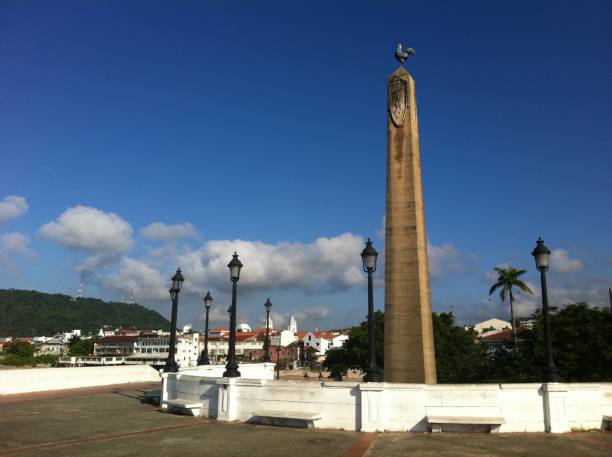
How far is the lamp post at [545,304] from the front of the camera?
11688 mm

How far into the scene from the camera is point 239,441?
1075 cm

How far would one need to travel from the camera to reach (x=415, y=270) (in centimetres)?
1631

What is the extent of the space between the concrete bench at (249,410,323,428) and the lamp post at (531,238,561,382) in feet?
18.2

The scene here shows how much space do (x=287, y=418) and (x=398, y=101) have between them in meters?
11.7

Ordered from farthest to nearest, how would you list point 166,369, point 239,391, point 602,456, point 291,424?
point 166,369 → point 239,391 → point 291,424 → point 602,456

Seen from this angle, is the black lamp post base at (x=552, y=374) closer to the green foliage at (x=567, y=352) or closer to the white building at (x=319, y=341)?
the green foliage at (x=567, y=352)

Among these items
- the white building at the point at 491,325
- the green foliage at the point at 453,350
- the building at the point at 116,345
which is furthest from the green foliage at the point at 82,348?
the green foliage at the point at 453,350

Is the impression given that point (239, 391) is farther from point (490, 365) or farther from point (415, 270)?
point (490, 365)

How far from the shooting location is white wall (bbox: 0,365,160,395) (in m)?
24.9

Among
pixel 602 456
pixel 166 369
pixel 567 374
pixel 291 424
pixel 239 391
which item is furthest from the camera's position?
pixel 567 374

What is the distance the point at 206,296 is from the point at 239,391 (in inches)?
548

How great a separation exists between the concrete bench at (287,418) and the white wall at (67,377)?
17.9 meters

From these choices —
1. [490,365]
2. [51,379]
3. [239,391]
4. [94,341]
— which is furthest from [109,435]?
[94,341]

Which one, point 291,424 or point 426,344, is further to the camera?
point 426,344
